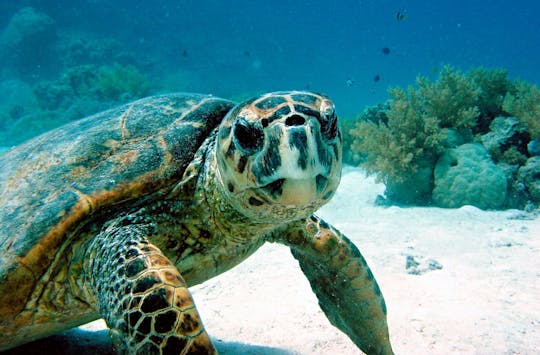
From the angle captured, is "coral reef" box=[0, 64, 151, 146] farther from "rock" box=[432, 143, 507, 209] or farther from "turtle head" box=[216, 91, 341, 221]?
"turtle head" box=[216, 91, 341, 221]

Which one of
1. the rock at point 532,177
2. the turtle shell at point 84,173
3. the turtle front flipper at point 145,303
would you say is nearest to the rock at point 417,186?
the rock at point 532,177

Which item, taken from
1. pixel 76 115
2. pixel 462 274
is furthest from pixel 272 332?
pixel 76 115

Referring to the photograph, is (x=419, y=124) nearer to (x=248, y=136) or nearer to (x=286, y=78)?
(x=248, y=136)

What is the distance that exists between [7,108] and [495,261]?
26.7 m

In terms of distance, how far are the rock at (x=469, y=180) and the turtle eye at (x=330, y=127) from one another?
5.83m

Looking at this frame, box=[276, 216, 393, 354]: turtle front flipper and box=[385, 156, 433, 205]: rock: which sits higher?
box=[385, 156, 433, 205]: rock

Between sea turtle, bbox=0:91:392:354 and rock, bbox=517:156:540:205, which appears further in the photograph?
rock, bbox=517:156:540:205

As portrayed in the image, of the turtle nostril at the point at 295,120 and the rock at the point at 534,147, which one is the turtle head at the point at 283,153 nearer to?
the turtle nostril at the point at 295,120

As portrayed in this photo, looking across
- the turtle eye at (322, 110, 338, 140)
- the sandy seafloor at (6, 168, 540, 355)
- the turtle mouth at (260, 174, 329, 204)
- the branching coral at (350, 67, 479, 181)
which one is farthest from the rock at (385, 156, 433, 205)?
the turtle mouth at (260, 174, 329, 204)

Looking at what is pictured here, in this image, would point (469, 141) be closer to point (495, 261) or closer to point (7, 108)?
point (495, 261)

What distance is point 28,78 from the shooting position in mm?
26328

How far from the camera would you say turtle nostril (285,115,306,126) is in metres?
1.37

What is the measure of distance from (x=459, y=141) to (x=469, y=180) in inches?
44.8

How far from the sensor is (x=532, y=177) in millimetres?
6133
